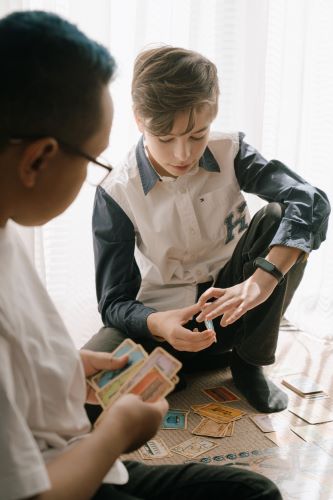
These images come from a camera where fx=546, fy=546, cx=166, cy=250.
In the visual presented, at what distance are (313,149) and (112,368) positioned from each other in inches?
71.0

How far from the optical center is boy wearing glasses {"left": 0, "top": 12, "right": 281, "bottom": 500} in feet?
2.26

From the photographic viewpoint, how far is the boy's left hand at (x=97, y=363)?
3.36ft

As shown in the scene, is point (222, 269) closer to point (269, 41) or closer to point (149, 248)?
point (149, 248)

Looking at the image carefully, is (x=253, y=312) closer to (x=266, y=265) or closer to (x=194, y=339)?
(x=266, y=265)

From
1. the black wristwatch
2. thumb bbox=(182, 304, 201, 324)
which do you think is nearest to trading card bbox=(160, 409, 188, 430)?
thumb bbox=(182, 304, 201, 324)

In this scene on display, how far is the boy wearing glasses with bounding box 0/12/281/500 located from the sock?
2.97ft

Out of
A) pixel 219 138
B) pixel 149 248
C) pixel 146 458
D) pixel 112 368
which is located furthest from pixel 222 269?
pixel 112 368

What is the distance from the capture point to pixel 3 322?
2.34 ft

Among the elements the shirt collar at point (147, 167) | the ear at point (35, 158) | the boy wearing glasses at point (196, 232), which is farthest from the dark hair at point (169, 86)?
the ear at point (35, 158)

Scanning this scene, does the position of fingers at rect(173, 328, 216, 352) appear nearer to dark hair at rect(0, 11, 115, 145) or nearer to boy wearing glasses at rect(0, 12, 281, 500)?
boy wearing glasses at rect(0, 12, 281, 500)

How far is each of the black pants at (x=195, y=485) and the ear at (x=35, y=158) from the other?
57 cm

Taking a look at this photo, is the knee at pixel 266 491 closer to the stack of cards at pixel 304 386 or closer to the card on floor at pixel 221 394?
the card on floor at pixel 221 394

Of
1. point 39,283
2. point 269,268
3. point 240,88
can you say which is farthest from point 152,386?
point 240,88

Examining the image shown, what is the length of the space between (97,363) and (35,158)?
0.46 metres
